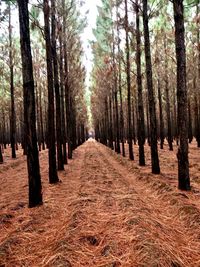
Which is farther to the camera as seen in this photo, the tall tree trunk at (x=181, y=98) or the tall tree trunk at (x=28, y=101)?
→ the tall tree trunk at (x=181, y=98)

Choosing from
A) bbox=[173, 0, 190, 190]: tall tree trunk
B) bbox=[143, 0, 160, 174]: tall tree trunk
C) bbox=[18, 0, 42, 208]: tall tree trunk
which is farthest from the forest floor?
bbox=[143, 0, 160, 174]: tall tree trunk

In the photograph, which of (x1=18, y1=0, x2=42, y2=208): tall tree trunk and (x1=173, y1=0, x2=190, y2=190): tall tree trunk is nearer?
(x1=18, y1=0, x2=42, y2=208): tall tree trunk

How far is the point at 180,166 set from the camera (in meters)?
7.67

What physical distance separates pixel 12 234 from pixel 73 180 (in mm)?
5613

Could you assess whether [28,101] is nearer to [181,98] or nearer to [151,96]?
[181,98]

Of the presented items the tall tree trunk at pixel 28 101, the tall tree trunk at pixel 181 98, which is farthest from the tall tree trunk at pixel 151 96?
the tall tree trunk at pixel 28 101

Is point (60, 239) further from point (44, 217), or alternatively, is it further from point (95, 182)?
point (95, 182)

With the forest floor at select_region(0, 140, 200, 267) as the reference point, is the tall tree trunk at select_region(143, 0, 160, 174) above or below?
above

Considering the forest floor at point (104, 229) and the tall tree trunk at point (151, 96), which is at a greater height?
the tall tree trunk at point (151, 96)

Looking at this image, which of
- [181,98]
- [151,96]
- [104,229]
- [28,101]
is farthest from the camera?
[151,96]

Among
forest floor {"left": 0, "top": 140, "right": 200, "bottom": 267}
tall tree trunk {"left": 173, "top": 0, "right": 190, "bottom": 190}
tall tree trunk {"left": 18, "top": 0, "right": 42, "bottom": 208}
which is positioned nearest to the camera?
forest floor {"left": 0, "top": 140, "right": 200, "bottom": 267}

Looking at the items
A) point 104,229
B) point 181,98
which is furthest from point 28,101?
point 181,98

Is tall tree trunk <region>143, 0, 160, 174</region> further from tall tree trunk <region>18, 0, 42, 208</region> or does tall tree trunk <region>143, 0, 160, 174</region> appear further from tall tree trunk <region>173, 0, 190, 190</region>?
tall tree trunk <region>18, 0, 42, 208</region>

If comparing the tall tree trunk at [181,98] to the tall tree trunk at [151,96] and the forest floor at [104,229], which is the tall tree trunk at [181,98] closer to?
the forest floor at [104,229]
